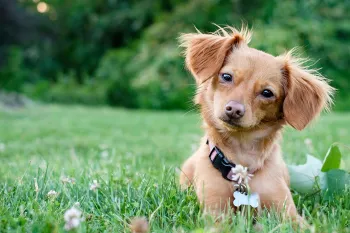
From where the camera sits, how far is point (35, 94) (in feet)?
67.7

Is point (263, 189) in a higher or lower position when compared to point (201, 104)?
lower

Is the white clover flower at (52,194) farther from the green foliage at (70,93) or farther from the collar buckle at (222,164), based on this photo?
the green foliage at (70,93)

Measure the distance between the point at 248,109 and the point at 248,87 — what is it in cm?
16

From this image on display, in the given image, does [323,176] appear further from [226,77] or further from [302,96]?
[226,77]

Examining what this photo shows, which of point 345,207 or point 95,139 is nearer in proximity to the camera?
point 345,207

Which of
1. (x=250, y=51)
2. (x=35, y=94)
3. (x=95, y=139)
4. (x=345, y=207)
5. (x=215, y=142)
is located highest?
(x=250, y=51)

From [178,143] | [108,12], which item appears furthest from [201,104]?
[108,12]

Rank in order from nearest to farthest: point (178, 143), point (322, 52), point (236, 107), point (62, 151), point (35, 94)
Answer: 1. point (236, 107)
2. point (62, 151)
3. point (178, 143)
4. point (322, 52)
5. point (35, 94)

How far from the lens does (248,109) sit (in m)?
2.82

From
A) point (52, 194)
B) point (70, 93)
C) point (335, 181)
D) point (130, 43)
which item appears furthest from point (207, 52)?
point (130, 43)

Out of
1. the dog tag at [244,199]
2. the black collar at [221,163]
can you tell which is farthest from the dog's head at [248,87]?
the dog tag at [244,199]

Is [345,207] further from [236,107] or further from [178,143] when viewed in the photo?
[178,143]

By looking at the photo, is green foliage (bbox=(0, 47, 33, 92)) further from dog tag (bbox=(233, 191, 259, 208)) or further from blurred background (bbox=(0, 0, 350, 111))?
dog tag (bbox=(233, 191, 259, 208))

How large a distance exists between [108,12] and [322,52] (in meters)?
11.4
